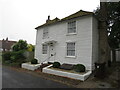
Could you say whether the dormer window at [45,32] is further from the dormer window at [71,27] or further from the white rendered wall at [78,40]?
the dormer window at [71,27]

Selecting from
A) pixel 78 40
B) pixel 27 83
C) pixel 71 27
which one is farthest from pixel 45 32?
pixel 27 83

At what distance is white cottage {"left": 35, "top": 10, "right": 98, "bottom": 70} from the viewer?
1030 centimetres

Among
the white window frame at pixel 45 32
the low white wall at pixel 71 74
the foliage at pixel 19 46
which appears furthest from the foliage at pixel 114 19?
the foliage at pixel 19 46

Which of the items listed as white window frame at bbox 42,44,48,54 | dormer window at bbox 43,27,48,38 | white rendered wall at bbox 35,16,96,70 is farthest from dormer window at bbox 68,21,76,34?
white window frame at bbox 42,44,48,54

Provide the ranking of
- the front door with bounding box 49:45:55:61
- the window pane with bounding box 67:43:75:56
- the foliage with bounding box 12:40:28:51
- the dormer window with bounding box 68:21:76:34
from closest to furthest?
the window pane with bounding box 67:43:75:56 → the dormer window with bounding box 68:21:76:34 → the front door with bounding box 49:45:55:61 → the foliage with bounding box 12:40:28:51

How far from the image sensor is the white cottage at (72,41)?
10.3 meters

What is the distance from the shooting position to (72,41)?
1156 cm

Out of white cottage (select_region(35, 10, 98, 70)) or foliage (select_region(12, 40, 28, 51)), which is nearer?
white cottage (select_region(35, 10, 98, 70))

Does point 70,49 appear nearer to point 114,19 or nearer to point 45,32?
point 45,32

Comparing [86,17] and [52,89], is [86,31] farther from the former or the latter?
[52,89]

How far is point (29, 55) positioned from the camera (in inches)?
722

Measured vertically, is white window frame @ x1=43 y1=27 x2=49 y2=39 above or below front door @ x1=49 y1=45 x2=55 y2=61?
above

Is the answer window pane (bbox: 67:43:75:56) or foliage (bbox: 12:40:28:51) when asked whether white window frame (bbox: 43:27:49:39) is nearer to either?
window pane (bbox: 67:43:75:56)

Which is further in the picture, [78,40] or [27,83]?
[78,40]
